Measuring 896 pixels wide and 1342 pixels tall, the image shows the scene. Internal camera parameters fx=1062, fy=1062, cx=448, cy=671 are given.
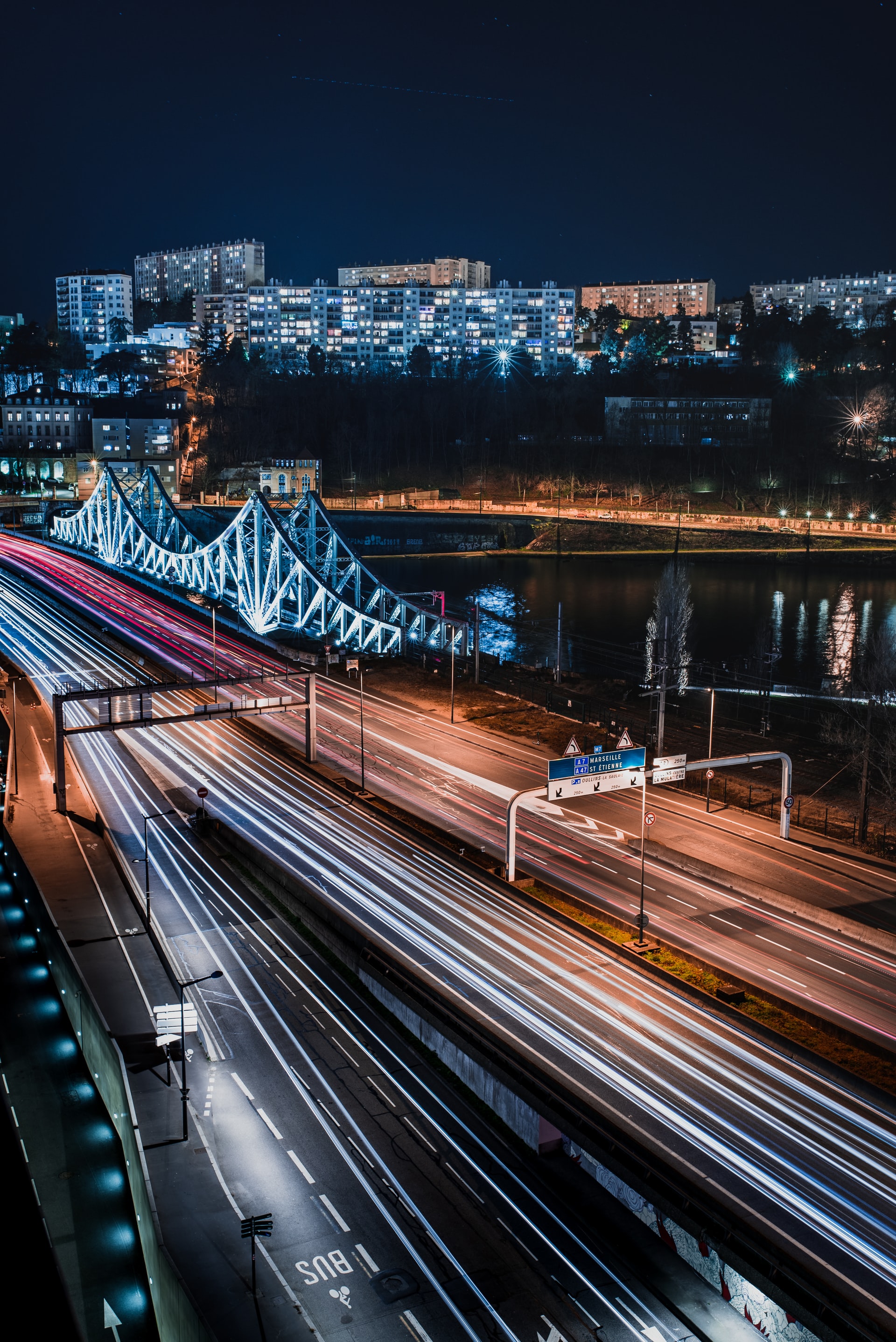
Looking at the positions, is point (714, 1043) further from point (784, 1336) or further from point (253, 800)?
point (253, 800)

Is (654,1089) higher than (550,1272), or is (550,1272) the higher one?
(654,1089)

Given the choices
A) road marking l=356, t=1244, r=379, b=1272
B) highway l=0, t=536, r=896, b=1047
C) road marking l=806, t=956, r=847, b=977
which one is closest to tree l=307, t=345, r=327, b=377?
highway l=0, t=536, r=896, b=1047

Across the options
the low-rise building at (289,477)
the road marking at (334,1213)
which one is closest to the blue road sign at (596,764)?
the road marking at (334,1213)

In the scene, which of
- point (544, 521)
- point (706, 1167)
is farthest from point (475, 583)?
point (706, 1167)

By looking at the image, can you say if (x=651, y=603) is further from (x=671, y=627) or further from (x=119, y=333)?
(x=119, y=333)

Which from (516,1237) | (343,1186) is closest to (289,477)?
(343,1186)

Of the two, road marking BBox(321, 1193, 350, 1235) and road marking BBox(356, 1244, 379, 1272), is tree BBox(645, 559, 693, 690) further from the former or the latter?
road marking BBox(356, 1244, 379, 1272)

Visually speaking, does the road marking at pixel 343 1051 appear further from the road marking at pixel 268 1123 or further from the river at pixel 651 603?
the river at pixel 651 603
